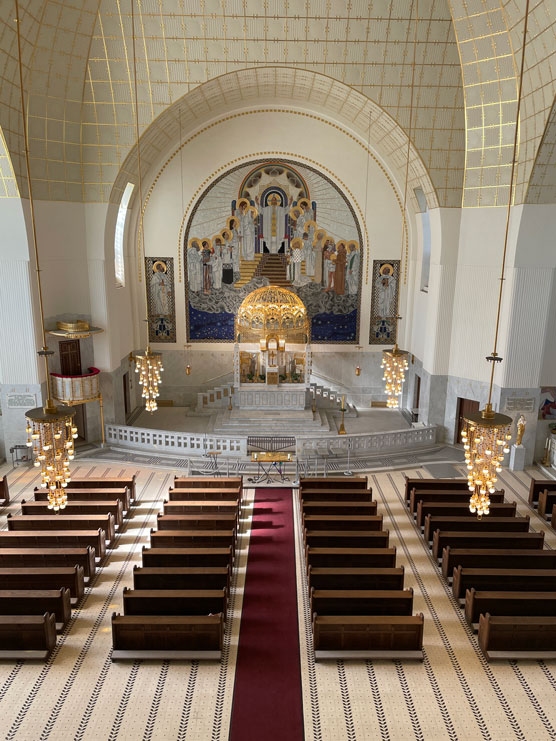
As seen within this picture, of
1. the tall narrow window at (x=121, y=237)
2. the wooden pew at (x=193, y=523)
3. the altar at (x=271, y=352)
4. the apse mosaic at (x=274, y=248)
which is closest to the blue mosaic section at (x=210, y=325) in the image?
the apse mosaic at (x=274, y=248)

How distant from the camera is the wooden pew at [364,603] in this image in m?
9.43

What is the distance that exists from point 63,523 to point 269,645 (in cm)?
531

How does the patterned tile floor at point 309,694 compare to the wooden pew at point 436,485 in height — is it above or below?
below

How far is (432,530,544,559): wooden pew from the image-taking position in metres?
11.5

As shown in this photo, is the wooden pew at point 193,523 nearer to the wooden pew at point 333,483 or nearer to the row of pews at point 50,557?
the row of pews at point 50,557

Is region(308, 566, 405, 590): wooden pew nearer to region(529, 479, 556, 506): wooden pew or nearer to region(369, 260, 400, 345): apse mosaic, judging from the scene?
region(529, 479, 556, 506): wooden pew

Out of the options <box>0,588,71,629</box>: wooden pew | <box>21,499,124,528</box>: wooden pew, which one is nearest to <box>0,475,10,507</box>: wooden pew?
<box>21,499,124,528</box>: wooden pew

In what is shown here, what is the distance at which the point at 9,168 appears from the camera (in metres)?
14.7

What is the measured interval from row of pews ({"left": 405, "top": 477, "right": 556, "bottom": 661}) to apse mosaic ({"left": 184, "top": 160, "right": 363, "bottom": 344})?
9792 millimetres

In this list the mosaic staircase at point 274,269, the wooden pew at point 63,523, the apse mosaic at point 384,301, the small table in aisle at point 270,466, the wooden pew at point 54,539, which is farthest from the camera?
the mosaic staircase at point 274,269

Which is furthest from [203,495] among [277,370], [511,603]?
[277,370]

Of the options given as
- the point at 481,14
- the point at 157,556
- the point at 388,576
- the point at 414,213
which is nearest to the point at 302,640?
the point at 388,576

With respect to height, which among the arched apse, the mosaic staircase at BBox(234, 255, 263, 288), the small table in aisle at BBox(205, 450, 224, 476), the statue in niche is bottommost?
the small table in aisle at BBox(205, 450, 224, 476)

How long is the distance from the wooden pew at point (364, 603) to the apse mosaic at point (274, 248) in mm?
14060
